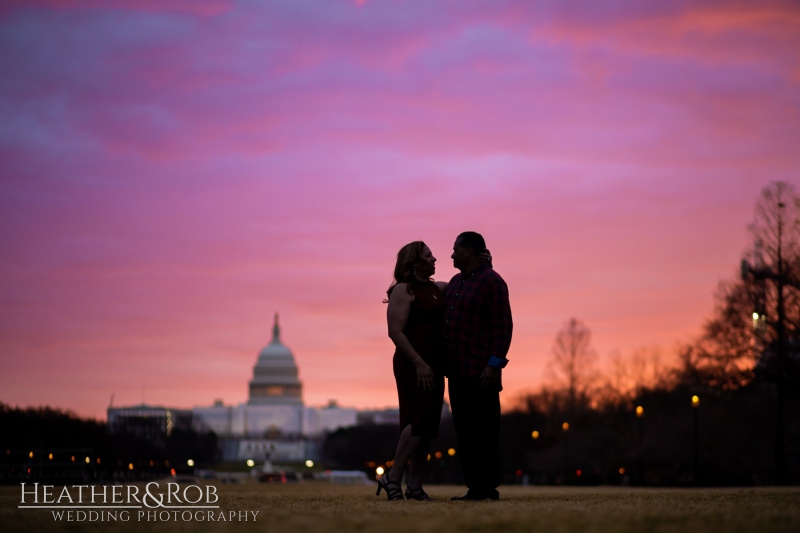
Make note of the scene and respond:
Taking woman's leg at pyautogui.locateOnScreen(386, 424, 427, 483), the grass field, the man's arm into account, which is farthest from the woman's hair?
the grass field

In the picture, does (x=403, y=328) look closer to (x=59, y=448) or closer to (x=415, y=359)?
(x=415, y=359)

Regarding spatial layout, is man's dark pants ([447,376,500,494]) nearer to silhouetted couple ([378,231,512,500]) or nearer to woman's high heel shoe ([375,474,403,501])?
silhouetted couple ([378,231,512,500])

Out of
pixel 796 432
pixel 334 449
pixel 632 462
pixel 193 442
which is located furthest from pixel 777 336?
pixel 334 449

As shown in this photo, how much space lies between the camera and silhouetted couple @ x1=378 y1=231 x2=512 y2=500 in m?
9.79

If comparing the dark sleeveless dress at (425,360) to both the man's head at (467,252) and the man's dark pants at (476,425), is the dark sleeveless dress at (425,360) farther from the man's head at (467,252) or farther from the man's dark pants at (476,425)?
the man's head at (467,252)

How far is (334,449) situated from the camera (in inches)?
6191

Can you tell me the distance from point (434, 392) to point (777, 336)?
27.3m

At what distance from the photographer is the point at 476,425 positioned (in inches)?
390

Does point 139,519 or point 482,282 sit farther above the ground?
point 482,282

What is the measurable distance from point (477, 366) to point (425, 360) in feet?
1.44

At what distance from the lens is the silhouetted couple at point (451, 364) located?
9789 millimetres

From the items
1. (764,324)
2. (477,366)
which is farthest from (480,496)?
(764,324)

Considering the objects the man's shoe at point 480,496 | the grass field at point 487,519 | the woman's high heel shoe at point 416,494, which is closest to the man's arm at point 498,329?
the man's shoe at point 480,496

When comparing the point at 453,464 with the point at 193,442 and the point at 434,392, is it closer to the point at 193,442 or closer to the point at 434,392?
the point at 193,442
